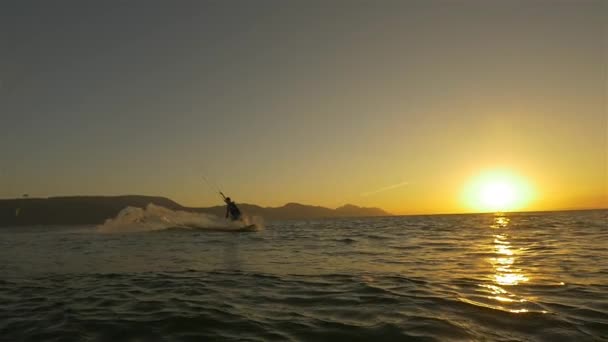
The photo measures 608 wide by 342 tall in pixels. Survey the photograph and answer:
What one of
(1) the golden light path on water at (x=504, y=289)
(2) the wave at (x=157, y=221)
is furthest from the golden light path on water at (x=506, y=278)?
(2) the wave at (x=157, y=221)

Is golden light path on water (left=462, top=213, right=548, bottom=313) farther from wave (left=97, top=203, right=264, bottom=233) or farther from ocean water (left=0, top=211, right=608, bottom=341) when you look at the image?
wave (left=97, top=203, right=264, bottom=233)

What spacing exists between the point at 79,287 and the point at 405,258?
10729mm

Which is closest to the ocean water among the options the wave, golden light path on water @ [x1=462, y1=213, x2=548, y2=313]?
golden light path on water @ [x1=462, y1=213, x2=548, y2=313]

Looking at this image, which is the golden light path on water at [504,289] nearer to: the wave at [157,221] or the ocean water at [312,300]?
the ocean water at [312,300]

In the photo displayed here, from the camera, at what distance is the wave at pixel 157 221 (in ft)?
141

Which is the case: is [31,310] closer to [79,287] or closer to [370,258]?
[79,287]

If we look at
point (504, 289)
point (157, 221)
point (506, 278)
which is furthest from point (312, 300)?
point (157, 221)

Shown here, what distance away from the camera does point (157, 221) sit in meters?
44.4

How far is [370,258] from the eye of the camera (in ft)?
52.7

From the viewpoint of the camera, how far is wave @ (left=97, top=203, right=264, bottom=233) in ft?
141

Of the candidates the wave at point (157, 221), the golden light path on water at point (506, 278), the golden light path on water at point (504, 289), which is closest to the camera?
the golden light path on water at point (504, 289)

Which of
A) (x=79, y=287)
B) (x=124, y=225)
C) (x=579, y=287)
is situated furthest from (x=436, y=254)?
(x=124, y=225)

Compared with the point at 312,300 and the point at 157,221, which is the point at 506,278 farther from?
the point at 157,221

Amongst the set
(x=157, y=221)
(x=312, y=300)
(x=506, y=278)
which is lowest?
(x=312, y=300)
